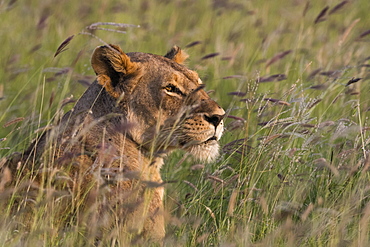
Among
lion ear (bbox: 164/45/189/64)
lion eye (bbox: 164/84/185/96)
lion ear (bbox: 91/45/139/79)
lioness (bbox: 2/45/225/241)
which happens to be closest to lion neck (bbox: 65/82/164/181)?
lioness (bbox: 2/45/225/241)

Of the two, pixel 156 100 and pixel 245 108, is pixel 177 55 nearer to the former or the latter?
pixel 156 100

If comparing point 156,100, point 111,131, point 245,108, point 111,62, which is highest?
point 111,62

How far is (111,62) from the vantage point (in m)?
4.64

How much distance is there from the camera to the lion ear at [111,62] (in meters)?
4.58

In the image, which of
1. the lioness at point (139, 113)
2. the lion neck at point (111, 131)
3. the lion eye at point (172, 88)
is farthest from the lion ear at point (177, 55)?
the lion neck at point (111, 131)

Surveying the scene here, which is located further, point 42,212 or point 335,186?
point 335,186

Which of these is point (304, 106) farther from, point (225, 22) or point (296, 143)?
point (225, 22)

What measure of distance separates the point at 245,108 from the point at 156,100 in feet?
6.30

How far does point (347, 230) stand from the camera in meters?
4.10

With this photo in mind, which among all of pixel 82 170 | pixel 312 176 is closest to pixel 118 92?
pixel 82 170

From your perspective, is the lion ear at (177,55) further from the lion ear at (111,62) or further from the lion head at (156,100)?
the lion ear at (111,62)

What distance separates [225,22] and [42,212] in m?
7.64

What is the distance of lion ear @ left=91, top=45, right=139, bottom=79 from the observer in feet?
15.0

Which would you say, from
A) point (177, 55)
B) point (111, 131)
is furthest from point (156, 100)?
point (177, 55)
